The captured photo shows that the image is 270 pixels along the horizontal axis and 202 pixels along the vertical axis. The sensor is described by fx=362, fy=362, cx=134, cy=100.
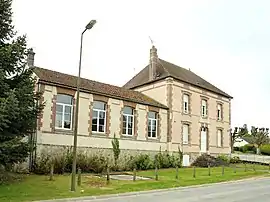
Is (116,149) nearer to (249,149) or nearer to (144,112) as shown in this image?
(144,112)

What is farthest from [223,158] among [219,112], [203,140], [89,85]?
[89,85]

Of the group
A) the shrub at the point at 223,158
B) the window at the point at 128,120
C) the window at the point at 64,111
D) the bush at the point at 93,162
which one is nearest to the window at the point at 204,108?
the shrub at the point at 223,158

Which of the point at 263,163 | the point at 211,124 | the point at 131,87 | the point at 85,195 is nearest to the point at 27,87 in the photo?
the point at 85,195

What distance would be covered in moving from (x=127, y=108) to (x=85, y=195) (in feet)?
50.3

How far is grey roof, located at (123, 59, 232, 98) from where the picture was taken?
35.0m

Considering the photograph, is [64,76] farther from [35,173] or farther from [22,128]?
[22,128]

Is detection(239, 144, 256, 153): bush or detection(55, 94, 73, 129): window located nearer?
detection(55, 94, 73, 129): window

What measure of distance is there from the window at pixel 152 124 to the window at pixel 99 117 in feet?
17.1

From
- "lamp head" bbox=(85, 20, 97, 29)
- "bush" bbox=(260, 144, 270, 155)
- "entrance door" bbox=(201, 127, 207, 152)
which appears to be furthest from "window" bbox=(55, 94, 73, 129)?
"bush" bbox=(260, 144, 270, 155)

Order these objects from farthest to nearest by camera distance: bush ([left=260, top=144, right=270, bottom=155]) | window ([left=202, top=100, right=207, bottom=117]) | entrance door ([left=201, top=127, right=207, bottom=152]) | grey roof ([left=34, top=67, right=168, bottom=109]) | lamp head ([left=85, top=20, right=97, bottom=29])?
bush ([left=260, top=144, right=270, bottom=155]), window ([left=202, top=100, right=207, bottom=117]), entrance door ([left=201, top=127, right=207, bottom=152]), grey roof ([left=34, top=67, right=168, bottom=109]), lamp head ([left=85, top=20, right=97, bottom=29])

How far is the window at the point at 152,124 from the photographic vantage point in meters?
31.2

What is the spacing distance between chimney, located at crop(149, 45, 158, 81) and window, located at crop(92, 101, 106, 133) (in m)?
9.69

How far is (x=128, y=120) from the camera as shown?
→ 2938 centimetres

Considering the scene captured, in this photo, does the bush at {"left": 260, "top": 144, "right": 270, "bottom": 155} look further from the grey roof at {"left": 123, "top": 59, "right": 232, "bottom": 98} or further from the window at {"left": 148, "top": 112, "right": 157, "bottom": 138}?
the window at {"left": 148, "top": 112, "right": 157, "bottom": 138}
